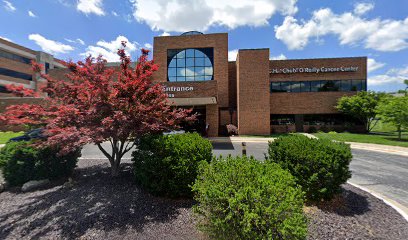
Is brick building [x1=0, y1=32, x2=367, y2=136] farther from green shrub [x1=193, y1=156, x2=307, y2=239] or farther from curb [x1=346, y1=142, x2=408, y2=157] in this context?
green shrub [x1=193, y1=156, x2=307, y2=239]

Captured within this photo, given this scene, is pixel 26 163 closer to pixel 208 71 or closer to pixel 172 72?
pixel 172 72

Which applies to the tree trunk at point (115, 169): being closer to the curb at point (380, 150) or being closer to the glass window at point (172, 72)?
the curb at point (380, 150)

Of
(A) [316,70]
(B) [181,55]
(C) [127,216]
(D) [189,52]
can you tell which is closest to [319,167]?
(C) [127,216]

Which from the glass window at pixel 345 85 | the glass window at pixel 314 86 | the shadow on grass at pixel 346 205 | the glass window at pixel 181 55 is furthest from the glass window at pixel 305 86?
the shadow on grass at pixel 346 205

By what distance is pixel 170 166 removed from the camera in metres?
4.27

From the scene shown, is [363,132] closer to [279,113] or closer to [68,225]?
[279,113]

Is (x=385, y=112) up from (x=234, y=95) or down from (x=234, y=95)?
down

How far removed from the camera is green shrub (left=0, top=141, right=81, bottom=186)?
17.6 ft

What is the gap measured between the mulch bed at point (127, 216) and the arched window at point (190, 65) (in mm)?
20920

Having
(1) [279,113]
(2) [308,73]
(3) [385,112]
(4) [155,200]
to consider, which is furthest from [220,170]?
(2) [308,73]

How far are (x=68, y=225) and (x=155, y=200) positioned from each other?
67.5 inches

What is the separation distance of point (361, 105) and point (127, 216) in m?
27.5

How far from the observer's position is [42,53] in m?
45.8

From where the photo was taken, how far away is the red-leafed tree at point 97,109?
176 inches
